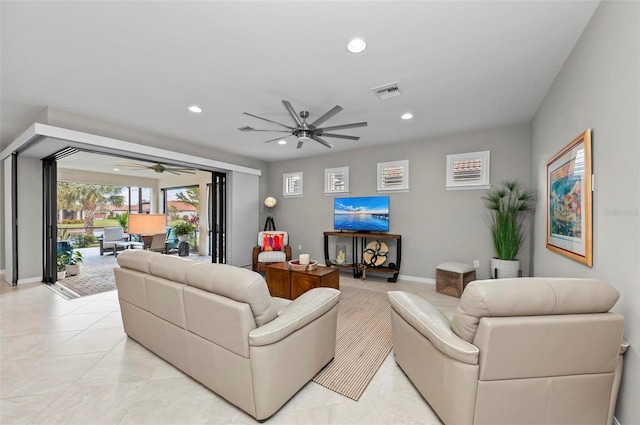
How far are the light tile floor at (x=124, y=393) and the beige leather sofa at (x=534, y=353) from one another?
1.56 ft

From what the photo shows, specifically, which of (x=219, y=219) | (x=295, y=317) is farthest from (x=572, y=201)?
(x=219, y=219)

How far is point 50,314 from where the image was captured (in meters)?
3.14

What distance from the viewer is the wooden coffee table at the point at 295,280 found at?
10.8 feet

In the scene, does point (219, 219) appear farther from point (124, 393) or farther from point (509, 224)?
point (509, 224)

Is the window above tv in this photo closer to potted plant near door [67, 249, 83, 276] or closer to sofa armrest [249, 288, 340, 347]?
sofa armrest [249, 288, 340, 347]

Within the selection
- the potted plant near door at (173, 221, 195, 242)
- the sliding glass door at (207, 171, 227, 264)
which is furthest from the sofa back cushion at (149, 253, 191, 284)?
the potted plant near door at (173, 221, 195, 242)

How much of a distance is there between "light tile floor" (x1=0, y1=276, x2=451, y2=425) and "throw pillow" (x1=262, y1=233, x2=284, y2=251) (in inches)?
123

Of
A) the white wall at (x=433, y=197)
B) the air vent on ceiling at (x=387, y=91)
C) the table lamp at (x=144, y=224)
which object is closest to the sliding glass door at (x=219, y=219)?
the white wall at (x=433, y=197)

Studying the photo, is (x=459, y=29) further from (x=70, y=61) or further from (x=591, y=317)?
(x=70, y=61)

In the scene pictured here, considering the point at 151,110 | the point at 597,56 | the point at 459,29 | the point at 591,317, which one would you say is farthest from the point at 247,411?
the point at 151,110

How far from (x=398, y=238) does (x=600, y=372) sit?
3399mm

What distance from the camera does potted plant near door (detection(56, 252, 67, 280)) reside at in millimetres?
4777

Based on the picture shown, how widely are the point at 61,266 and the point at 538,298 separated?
6972 mm

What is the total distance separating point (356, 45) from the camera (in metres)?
2.10
